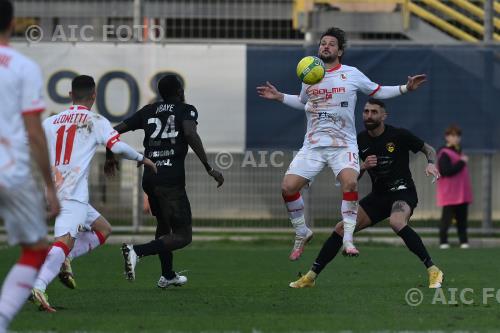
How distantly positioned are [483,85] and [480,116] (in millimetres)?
517

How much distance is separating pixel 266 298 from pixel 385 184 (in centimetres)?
209

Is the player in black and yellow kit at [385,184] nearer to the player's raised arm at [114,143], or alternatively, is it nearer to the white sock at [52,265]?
the player's raised arm at [114,143]

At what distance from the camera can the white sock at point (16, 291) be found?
277 inches

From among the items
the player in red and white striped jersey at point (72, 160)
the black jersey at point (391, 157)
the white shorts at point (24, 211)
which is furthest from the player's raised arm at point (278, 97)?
the white shorts at point (24, 211)

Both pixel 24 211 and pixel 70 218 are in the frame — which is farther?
pixel 70 218

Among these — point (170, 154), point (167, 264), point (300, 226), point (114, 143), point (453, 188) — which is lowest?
point (167, 264)

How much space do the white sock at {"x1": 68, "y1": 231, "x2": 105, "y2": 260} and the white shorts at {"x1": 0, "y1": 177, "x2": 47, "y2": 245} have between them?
3.86 metres

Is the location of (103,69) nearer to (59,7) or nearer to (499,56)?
(59,7)

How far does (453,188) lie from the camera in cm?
1842

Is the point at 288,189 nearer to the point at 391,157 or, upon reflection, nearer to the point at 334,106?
the point at 334,106

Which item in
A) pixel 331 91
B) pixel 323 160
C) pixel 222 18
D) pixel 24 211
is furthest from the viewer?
pixel 222 18

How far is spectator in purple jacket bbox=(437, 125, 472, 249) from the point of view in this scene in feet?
60.1

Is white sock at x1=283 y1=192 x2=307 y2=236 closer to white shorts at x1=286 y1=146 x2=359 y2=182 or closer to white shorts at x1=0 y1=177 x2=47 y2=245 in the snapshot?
white shorts at x1=286 y1=146 x2=359 y2=182

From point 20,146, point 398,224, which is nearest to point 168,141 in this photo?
point 398,224
